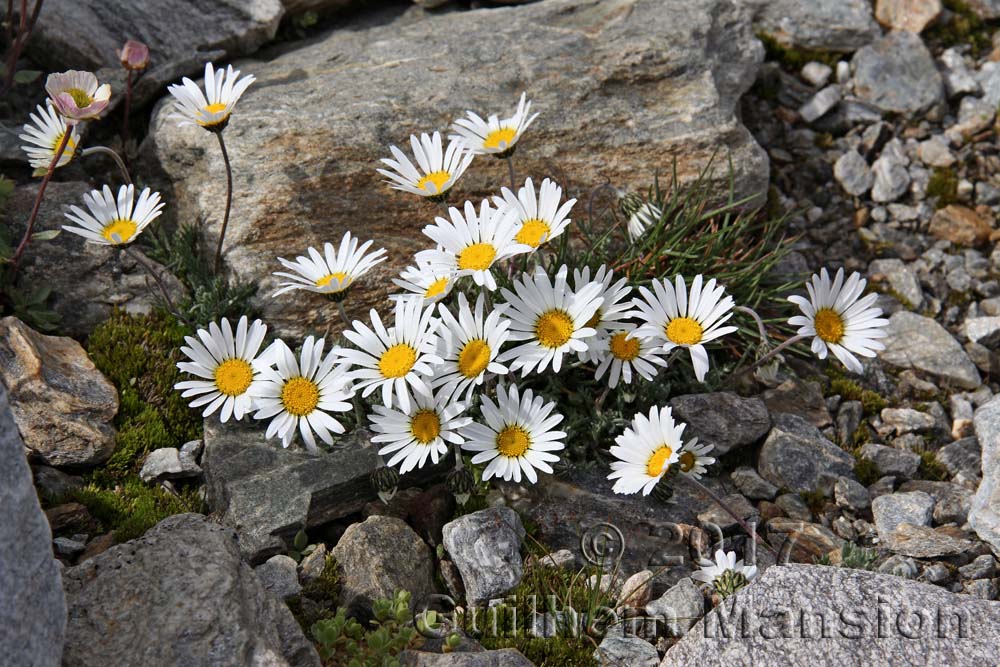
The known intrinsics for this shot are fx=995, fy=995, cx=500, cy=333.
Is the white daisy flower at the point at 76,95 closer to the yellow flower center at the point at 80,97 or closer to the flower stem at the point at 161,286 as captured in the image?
the yellow flower center at the point at 80,97

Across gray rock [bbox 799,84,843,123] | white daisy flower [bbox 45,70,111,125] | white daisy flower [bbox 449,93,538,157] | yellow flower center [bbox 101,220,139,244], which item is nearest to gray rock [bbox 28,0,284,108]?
white daisy flower [bbox 45,70,111,125]

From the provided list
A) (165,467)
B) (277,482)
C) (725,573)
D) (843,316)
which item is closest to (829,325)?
(843,316)

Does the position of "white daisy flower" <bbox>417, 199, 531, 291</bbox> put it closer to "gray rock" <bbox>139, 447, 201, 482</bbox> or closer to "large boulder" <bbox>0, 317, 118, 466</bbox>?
"gray rock" <bbox>139, 447, 201, 482</bbox>

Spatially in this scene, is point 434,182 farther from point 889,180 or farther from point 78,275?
point 889,180

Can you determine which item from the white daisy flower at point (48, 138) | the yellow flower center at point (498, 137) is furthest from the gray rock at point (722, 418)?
the white daisy flower at point (48, 138)

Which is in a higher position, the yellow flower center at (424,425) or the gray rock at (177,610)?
the yellow flower center at (424,425)

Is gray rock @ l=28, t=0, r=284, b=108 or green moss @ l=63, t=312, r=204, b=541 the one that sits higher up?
gray rock @ l=28, t=0, r=284, b=108
